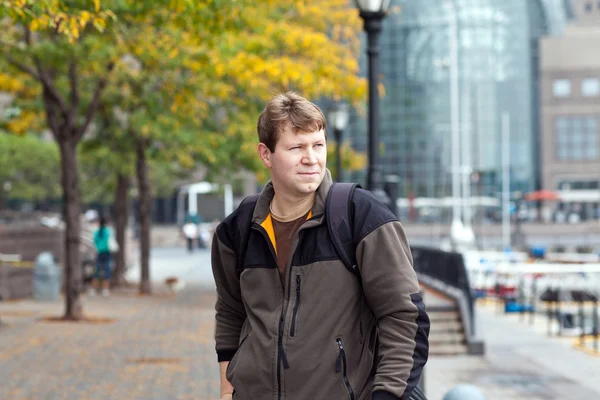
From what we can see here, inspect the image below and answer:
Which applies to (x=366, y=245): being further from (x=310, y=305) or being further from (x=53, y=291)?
(x=53, y=291)

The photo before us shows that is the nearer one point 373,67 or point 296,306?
point 296,306

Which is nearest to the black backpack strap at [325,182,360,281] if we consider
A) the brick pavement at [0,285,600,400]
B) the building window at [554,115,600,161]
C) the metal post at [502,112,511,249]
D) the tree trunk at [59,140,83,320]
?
the brick pavement at [0,285,600,400]

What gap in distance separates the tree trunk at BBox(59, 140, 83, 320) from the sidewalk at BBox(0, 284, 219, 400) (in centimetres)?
40

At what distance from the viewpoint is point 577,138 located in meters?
97.9

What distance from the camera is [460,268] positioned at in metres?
17.3

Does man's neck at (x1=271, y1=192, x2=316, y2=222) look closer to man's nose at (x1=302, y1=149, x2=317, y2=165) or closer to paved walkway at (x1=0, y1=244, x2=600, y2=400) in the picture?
man's nose at (x1=302, y1=149, x2=317, y2=165)

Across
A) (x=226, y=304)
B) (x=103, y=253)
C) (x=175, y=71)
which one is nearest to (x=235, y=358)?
(x=226, y=304)

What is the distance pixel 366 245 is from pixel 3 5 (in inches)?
248

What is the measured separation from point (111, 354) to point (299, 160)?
34.3 feet

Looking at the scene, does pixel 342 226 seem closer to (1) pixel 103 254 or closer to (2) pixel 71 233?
(2) pixel 71 233

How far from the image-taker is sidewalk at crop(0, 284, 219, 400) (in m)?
10.5

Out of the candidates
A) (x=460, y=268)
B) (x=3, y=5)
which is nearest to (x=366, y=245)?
(x=3, y=5)

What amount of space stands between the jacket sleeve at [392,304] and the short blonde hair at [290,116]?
39 centimetres

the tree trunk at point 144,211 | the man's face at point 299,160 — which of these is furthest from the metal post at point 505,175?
the man's face at point 299,160
